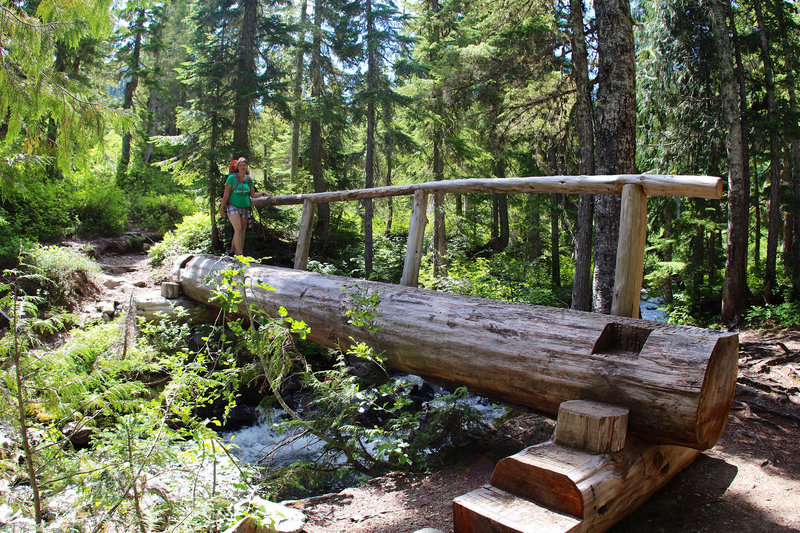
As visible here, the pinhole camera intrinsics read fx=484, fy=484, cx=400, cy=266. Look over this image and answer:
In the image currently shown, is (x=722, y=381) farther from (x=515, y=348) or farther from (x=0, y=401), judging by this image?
(x=0, y=401)

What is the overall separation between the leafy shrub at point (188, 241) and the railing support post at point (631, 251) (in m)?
10.9

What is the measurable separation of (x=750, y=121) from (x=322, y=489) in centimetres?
1283

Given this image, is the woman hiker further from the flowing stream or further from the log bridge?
the log bridge

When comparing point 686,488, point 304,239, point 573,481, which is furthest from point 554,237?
point 573,481

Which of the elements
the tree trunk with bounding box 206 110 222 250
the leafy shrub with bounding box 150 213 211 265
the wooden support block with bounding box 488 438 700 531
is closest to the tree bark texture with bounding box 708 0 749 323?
the wooden support block with bounding box 488 438 700 531

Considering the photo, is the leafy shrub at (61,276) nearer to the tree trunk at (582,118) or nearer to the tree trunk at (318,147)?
the tree trunk at (318,147)

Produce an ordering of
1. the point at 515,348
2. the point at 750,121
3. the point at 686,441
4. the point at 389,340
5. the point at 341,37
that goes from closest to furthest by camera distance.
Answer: the point at 686,441, the point at 515,348, the point at 389,340, the point at 750,121, the point at 341,37

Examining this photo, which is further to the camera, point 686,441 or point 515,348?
point 515,348

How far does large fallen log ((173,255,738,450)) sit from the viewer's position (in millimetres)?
3270

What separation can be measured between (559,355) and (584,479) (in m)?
1.20

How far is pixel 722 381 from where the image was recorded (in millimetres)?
3412

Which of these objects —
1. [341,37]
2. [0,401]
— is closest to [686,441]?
[0,401]

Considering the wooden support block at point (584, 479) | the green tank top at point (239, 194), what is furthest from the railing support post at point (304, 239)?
the wooden support block at point (584, 479)

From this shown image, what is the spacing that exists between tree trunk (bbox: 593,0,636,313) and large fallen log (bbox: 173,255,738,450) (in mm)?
3060
